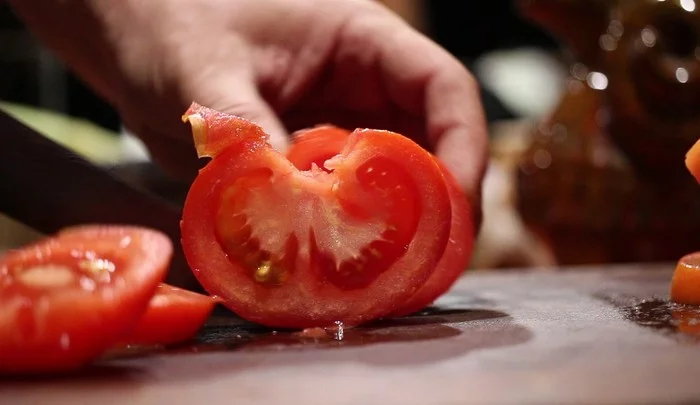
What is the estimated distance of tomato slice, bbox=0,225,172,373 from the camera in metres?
0.80

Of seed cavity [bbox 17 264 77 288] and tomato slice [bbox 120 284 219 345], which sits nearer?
seed cavity [bbox 17 264 77 288]

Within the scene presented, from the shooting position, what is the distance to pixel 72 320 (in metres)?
0.80

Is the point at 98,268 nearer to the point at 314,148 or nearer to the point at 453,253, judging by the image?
the point at 314,148

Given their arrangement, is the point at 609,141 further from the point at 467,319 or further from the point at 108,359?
the point at 108,359

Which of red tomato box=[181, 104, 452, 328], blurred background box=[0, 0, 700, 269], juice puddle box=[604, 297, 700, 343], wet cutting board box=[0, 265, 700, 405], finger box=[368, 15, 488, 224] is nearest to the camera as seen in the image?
wet cutting board box=[0, 265, 700, 405]

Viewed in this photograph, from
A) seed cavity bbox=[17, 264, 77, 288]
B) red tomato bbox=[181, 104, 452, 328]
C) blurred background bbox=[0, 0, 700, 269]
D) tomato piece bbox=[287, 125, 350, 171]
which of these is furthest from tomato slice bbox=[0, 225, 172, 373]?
blurred background bbox=[0, 0, 700, 269]

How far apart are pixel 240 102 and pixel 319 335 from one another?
451 mm

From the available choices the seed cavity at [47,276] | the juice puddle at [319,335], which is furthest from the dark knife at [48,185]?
the seed cavity at [47,276]

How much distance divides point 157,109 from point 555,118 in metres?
1.15

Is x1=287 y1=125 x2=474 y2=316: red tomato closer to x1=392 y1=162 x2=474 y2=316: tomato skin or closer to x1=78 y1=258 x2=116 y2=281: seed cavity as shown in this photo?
x1=392 y1=162 x2=474 y2=316: tomato skin

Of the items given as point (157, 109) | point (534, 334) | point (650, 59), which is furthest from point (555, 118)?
point (534, 334)

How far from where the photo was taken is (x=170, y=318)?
962mm

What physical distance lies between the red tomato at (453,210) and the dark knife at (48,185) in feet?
1.01

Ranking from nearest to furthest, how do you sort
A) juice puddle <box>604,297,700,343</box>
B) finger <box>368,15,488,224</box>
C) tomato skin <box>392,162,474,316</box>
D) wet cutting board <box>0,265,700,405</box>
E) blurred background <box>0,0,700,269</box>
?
wet cutting board <box>0,265,700,405</box>
juice puddle <box>604,297,700,343</box>
tomato skin <box>392,162,474,316</box>
finger <box>368,15,488,224</box>
blurred background <box>0,0,700,269</box>
